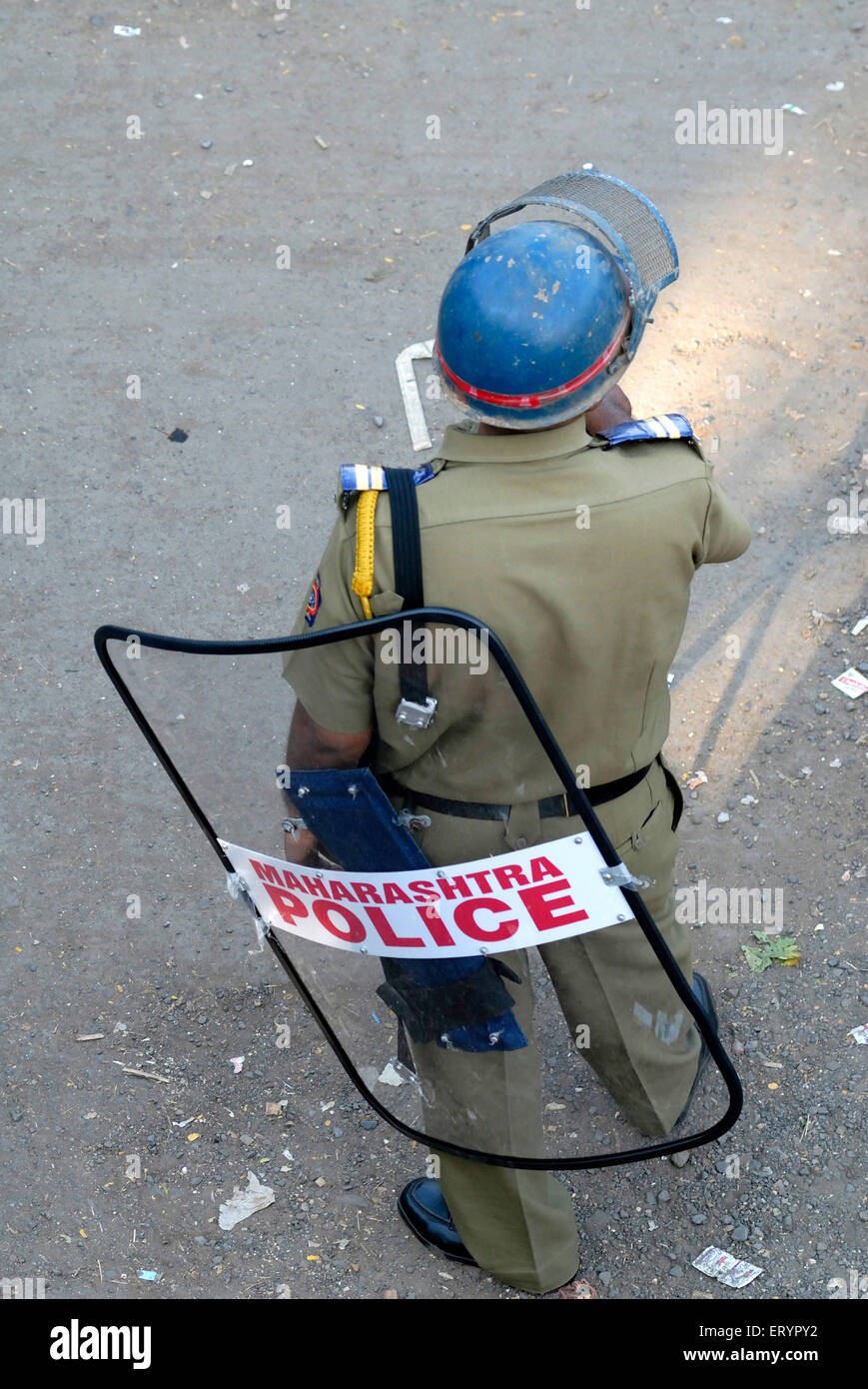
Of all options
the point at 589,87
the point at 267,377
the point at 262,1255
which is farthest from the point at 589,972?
the point at 589,87

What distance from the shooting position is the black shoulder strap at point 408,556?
1.78 m

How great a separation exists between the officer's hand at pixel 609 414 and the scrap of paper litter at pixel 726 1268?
1.72m

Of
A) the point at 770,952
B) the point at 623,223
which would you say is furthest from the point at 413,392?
the point at 623,223

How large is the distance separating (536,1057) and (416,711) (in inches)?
32.3

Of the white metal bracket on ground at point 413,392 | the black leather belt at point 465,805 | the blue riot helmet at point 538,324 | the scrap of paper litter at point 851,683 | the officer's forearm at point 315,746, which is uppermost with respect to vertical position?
the blue riot helmet at point 538,324

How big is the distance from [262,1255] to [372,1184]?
0.27 metres

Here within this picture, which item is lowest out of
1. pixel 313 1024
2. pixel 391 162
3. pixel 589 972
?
pixel 313 1024

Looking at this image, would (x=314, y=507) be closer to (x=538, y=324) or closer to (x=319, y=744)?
(x=319, y=744)

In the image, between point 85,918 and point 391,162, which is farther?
point 391,162

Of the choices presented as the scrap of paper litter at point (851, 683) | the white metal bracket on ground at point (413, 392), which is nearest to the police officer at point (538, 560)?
the scrap of paper litter at point (851, 683)

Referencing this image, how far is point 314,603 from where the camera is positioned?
190 centimetres

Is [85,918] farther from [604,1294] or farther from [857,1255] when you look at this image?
[857,1255]

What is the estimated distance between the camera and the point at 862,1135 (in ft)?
9.11

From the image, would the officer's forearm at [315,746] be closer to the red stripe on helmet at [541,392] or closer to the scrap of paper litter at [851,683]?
the red stripe on helmet at [541,392]
